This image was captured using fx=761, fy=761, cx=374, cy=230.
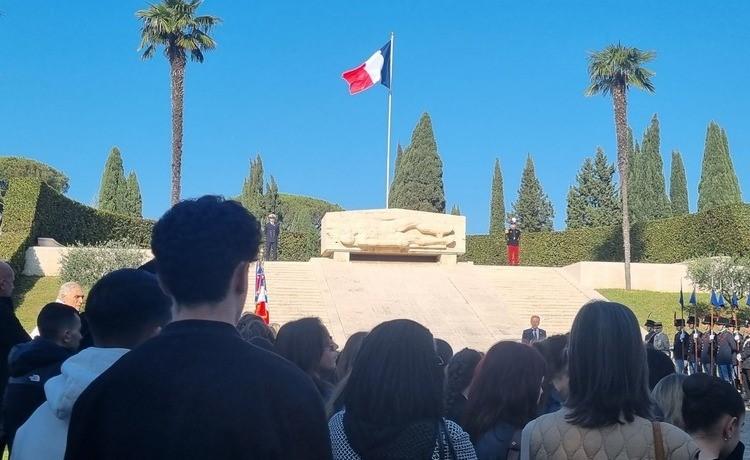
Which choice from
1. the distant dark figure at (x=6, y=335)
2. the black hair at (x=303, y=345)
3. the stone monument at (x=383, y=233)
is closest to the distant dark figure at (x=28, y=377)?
the black hair at (x=303, y=345)

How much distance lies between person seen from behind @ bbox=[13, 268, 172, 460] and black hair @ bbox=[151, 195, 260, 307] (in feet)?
2.34

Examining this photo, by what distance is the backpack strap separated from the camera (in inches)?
96.3

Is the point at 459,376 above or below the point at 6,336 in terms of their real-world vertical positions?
below

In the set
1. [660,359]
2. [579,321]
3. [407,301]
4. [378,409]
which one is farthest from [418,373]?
[407,301]

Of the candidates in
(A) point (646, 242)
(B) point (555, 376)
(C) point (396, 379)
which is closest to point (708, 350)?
(B) point (555, 376)

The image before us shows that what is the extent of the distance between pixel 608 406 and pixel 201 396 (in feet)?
4.79

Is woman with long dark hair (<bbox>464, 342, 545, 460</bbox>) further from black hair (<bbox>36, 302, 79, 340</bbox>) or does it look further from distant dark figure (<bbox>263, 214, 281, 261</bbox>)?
distant dark figure (<bbox>263, 214, 281, 261</bbox>)

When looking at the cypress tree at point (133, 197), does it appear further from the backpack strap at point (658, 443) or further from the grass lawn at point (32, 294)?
the backpack strap at point (658, 443)

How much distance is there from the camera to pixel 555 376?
14.0 ft

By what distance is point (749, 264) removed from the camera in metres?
22.3

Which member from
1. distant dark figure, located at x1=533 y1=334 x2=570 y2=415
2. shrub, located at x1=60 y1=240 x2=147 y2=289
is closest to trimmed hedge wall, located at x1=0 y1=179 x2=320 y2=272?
shrub, located at x1=60 y1=240 x2=147 y2=289

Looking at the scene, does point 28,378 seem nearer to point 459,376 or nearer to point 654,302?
point 459,376

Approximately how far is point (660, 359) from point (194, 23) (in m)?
25.7

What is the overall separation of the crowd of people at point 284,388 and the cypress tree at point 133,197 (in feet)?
154
